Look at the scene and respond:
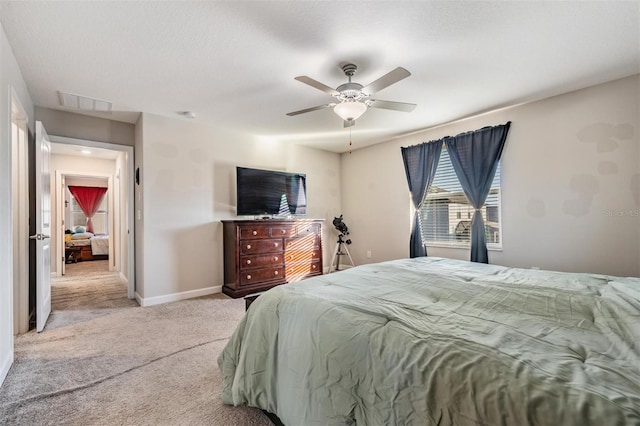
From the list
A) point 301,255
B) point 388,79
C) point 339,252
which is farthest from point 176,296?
point 388,79

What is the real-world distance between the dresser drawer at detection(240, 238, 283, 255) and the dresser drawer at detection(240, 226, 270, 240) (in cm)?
7

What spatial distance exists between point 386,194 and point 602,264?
2.76 m

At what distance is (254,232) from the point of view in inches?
155

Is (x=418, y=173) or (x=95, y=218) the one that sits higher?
(x=418, y=173)

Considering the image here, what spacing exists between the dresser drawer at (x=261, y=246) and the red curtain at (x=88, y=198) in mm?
8231

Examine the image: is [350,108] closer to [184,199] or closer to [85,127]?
[184,199]

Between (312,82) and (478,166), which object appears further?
(478,166)

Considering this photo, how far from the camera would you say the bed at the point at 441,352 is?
0.71 meters

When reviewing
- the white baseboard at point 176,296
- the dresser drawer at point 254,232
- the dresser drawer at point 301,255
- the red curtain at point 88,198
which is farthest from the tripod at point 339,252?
the red curtain at point 88,198

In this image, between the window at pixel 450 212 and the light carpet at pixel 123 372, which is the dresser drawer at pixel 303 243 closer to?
the light carpet at pixel 123 372

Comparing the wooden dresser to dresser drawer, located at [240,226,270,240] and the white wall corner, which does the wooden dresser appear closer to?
dresser drawer, located at [240,226,270,240]

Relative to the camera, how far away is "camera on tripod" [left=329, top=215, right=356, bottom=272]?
5.28 meters

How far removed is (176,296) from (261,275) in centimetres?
111

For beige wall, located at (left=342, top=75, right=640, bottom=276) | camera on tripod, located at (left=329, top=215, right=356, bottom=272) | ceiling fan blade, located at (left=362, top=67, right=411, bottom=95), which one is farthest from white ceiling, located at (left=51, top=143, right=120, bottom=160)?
beige wall, located at (left=342, top=75, right=640, bottom=276)
